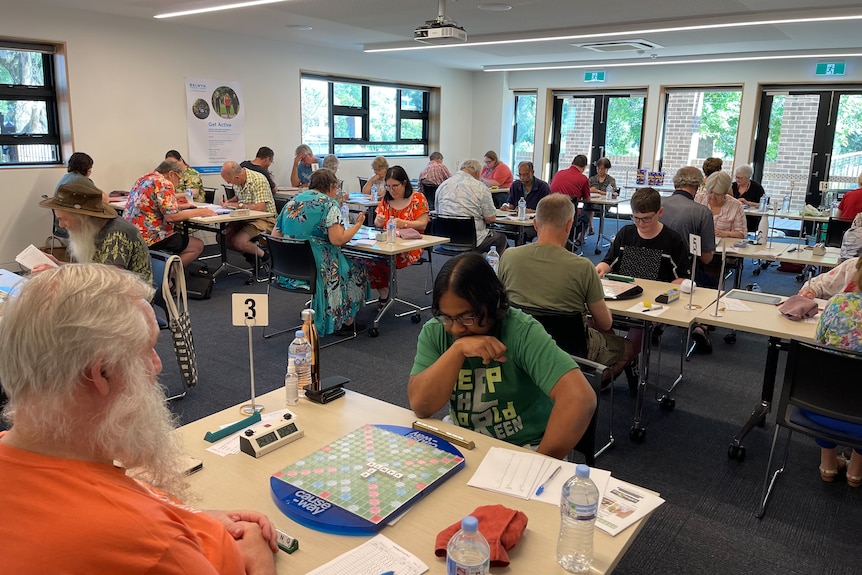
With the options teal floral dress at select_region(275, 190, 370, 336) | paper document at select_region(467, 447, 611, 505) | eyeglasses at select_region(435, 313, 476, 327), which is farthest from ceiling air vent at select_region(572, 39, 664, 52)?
paper document at select_region(467, 447, 611, 505)

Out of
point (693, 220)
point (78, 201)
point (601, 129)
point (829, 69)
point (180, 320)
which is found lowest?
point (180, 320)

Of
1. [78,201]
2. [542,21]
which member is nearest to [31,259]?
[78,201]

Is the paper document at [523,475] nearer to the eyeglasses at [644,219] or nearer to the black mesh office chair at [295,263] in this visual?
the eyeglasses at [644,219]

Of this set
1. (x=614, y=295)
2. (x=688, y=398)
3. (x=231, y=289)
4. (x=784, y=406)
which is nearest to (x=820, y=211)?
(x=688, y=398)

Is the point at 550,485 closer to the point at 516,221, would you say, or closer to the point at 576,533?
the point at 576,533

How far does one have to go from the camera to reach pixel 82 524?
2.95 ft

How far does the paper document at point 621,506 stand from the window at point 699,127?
10573mm

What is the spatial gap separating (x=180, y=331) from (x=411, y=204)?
2942mm

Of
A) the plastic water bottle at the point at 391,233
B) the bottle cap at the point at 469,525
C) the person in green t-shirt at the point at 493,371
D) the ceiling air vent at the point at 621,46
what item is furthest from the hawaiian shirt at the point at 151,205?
the ceiling air vent at the point at 621,46

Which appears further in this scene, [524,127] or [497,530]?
[524,127]

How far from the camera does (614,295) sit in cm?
350

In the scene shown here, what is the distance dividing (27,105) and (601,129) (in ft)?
30.9

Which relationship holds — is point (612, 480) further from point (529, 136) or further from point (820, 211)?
point (529, 136)

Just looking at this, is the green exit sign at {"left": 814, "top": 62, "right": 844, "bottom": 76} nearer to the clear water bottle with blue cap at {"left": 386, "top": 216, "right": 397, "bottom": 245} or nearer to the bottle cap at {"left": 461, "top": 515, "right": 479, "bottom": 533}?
the clear water bottle with blue cap at {"left": 386, "top": 216, "right": 397, "bottom": 245}
